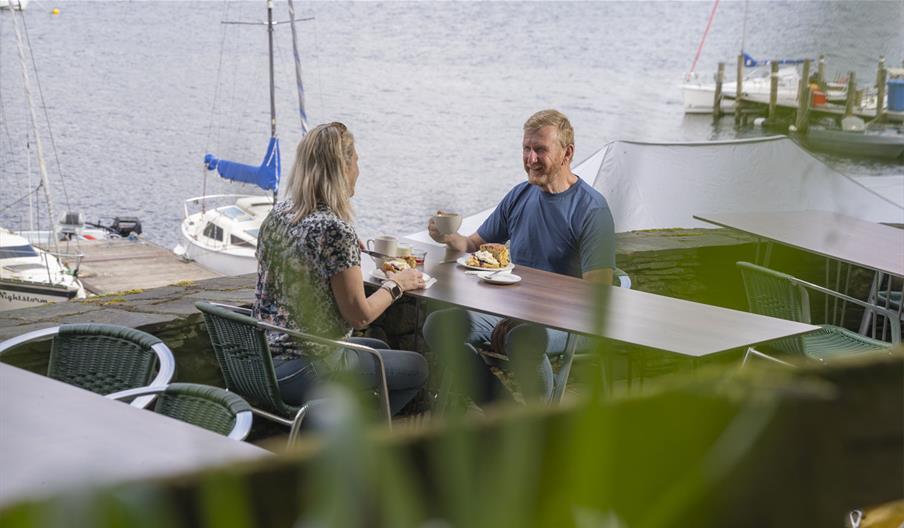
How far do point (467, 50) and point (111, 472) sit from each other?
63041 mm

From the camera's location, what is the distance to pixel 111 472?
0.61 ft

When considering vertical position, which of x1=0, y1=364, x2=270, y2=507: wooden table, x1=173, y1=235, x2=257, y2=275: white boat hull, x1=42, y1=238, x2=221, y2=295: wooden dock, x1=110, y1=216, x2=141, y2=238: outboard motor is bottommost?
x1=42, y1=238, x2=221, y2=295: wooden dock

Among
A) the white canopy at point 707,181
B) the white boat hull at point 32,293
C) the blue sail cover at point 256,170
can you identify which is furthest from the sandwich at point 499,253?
the blue sail cover at point 256,170

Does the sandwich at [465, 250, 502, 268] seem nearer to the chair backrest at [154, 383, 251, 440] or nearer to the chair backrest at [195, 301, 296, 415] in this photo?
the chair backrest at [195, 301, 296, 415]

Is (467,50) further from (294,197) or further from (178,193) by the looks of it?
(294,197)

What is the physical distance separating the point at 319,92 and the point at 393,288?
150 feet

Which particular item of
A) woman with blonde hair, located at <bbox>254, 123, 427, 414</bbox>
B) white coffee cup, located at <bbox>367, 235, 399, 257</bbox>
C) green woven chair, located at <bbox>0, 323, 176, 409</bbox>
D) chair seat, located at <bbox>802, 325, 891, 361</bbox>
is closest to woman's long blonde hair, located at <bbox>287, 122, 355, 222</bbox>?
woman with blonde hair, located at <bbox>254, 123, 427, 414</bbox>

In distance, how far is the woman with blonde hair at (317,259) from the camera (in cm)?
300

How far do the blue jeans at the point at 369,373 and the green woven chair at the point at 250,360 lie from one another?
50 millimetres

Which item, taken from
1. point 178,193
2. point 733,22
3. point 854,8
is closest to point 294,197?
point 733,22

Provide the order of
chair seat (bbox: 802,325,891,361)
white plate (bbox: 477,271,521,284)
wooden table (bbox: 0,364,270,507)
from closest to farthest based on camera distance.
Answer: wooden table (bbox: 0,364,270,507) → white plate (bbox: 477,271,521,284) → chair seat (bbox: 802,325,891,361)

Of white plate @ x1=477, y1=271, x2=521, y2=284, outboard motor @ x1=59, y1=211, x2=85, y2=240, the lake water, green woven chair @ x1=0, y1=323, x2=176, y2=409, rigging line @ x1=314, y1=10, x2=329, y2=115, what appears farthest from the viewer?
rigging line @ x1=314, y1=10, x2=329, y2=115

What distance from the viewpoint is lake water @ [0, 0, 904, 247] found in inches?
1364

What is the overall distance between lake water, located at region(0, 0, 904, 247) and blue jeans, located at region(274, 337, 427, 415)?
13743 mm
